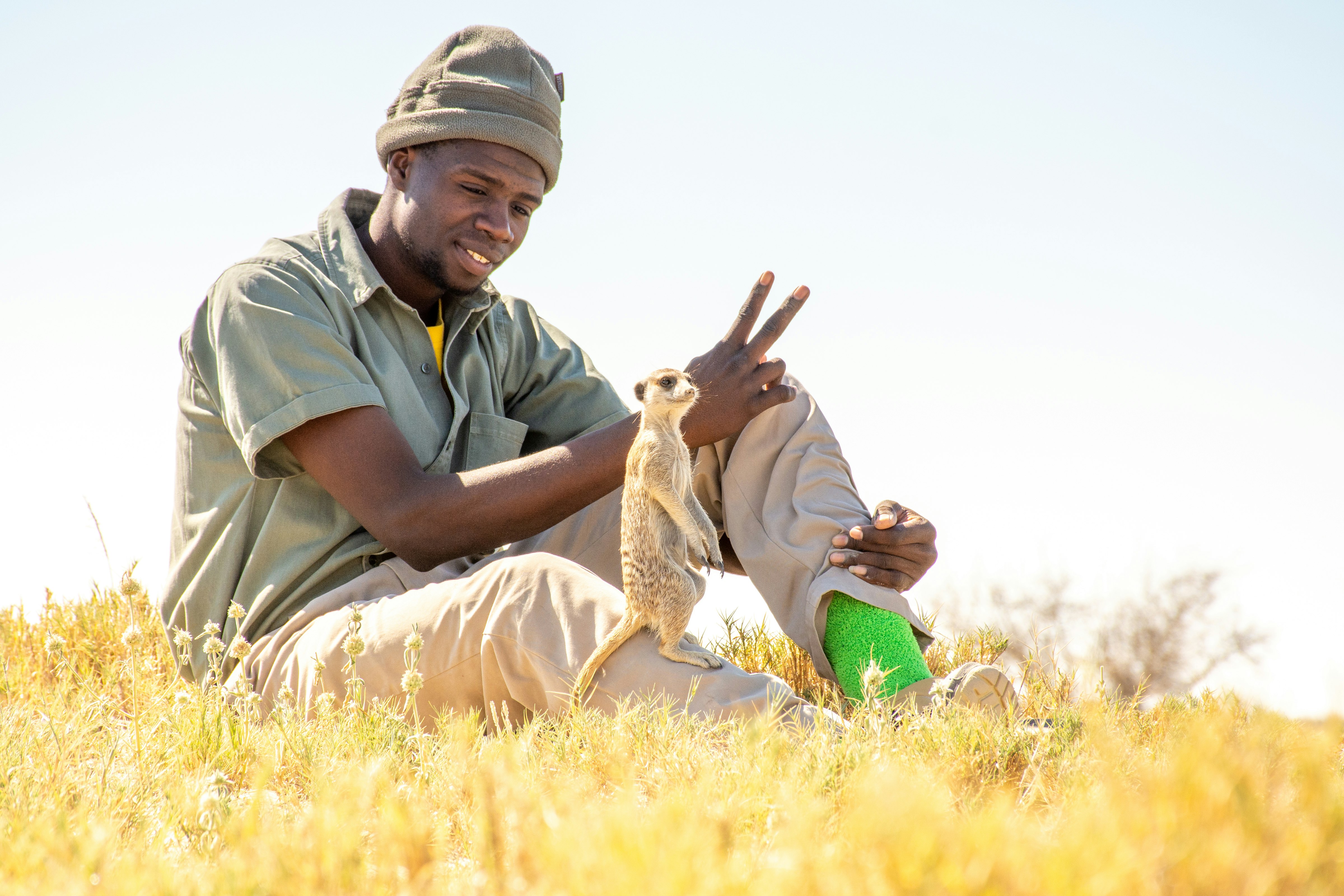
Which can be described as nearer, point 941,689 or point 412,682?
point 412,682

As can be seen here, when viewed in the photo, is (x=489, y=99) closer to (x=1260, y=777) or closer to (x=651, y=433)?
(x=651, y=433)

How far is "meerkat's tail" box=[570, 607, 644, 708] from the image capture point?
9.27 feet

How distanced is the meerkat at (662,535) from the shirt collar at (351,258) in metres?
1.21

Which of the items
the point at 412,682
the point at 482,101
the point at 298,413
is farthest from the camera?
the point at 482,101

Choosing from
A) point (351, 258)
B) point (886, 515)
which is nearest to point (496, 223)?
point (351, 258)

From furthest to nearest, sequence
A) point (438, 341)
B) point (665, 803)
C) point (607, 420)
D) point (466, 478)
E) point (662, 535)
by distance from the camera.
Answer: point (607, 420) → point (438, 341) → point (466, 478) → point (662, 535) → point (665, 803)

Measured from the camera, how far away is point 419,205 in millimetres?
4051

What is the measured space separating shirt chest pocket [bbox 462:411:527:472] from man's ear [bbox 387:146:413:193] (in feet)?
3.32

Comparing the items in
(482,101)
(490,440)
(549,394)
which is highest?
(482,101)

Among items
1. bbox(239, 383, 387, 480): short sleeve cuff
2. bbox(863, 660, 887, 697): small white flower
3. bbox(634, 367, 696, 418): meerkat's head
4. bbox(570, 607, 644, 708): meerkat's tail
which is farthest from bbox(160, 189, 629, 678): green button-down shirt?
bbox(863, 660, 887, 697): small white flower

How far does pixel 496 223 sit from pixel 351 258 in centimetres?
58

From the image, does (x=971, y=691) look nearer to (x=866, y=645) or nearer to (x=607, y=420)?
(x=866, y=645)

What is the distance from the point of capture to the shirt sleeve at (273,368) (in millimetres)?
3275

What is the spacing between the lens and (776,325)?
3.60m
